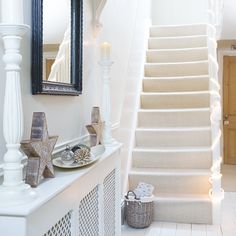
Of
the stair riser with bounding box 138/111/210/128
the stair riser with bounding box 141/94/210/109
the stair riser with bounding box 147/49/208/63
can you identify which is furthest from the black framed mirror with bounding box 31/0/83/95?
the stair riser with bounding box 147/49/208/63

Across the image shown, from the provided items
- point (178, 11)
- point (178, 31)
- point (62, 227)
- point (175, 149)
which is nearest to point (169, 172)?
point (175, 149)

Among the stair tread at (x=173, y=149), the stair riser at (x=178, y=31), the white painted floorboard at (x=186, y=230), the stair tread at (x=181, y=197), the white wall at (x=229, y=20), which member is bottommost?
the white painted floorboard at (x=186, y=230)

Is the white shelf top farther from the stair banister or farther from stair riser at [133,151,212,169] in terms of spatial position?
stair riser at [133,151,212,169]

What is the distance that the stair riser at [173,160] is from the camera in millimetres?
3837

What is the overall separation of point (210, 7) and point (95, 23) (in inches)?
105

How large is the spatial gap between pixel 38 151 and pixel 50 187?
136 millimetres

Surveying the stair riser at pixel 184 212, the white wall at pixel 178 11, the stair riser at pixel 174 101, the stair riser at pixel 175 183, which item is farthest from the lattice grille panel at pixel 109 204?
the white wall at pixel 178 11

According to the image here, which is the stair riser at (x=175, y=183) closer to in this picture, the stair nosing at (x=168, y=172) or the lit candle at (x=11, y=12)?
the stair nosing at (x=168, y=172)

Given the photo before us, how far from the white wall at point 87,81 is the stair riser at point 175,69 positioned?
946 millimetres

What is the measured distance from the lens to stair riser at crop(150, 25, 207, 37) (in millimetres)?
5504

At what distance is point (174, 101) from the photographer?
4.51 meters

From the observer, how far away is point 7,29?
3.53ft

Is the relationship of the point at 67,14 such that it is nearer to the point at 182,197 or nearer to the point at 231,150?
the point at 182,197

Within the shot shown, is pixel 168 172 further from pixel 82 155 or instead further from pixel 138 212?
pixel 82 155
